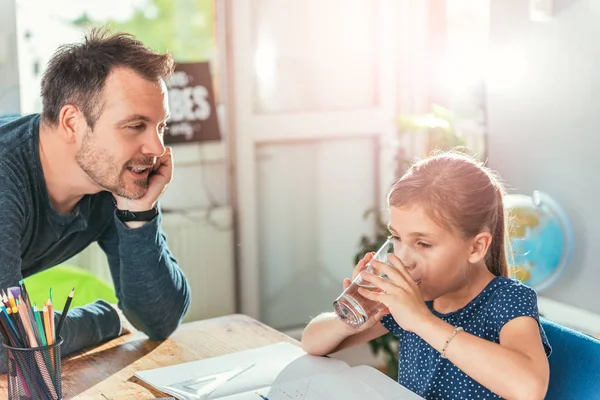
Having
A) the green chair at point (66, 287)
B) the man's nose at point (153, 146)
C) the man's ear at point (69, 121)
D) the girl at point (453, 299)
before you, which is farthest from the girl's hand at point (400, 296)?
the green chair at point (66, 287)

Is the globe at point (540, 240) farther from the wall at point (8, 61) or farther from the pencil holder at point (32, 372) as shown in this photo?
the pencil holder at point (32, 372)

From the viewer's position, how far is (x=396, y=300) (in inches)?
55.8

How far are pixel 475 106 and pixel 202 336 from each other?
2.30 metres

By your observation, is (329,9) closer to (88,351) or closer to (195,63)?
(195,63)

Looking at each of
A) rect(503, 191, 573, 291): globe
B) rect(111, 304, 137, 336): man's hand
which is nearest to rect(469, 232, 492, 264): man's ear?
rect(111, 304, 137, 336): man's hand

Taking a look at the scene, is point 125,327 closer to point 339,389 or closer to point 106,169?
point 106,169

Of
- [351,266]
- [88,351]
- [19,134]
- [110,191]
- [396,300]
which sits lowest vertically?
[351,266]

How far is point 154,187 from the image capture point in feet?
6.26

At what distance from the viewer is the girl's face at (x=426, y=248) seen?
1506 mm

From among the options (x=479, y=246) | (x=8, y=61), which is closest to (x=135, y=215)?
(x=479, y=246)

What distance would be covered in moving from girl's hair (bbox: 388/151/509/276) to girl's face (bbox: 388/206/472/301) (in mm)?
16

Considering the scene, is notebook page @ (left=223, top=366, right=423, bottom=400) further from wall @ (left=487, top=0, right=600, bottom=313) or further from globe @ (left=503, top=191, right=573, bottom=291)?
wall @ (left=487, top=0, right=600, bottom=313)

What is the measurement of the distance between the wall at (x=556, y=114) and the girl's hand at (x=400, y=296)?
1.90 meters

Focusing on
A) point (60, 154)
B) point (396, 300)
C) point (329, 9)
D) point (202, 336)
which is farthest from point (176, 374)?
point (329, 9)
